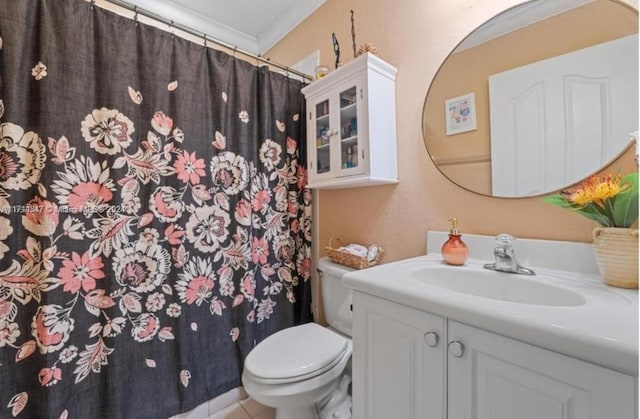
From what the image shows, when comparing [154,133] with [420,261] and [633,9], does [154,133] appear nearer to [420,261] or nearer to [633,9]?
[420,261]

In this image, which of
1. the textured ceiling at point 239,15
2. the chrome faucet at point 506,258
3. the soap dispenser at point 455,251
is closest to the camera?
the chrome faucet at point 506,258

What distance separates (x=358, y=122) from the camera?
1.20 meters

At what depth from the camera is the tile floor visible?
1267 millimetres

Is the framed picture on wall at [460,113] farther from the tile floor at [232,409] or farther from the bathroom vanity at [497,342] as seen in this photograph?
the tile floor at [232,409]

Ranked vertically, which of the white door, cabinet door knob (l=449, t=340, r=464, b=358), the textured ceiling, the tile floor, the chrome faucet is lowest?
the tile floor

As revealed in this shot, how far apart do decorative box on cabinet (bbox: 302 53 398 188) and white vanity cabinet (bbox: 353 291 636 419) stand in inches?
24.4

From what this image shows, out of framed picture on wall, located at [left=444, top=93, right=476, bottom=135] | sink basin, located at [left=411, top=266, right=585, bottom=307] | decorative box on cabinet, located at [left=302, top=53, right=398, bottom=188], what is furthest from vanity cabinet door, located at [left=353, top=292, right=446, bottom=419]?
framed picture on wall, located at [left=444, top=93, right=476, bottom=135]

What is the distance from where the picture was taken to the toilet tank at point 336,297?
1.30 meters

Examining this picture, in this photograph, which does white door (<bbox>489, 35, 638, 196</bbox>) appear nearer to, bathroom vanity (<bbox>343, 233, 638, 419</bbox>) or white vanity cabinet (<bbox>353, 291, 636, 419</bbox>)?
bathroom vanity (<bbox>343, 233, 638, 419</bbox>)

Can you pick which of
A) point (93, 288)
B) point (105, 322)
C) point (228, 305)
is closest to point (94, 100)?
point (93, 288)

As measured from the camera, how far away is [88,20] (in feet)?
3.32

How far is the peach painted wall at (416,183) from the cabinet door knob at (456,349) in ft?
1.79

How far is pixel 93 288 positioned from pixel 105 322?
147 mm

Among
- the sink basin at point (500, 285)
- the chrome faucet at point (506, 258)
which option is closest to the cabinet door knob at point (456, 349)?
the sink basin at point (500, 285)
